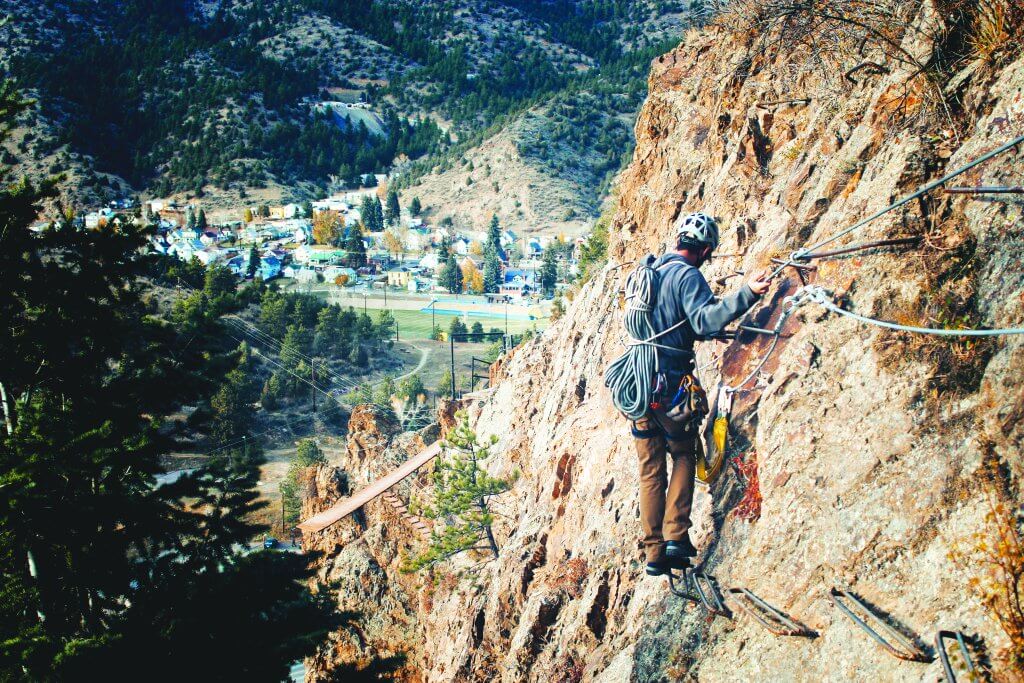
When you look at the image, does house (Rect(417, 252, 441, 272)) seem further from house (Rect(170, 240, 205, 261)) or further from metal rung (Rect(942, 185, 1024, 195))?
metal rung (Rect(942, 185, 1024, 195))

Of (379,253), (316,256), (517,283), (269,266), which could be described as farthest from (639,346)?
(379,253)

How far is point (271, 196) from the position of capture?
147875mm

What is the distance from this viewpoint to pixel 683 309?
656cm

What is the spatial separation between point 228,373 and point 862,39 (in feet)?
35.4

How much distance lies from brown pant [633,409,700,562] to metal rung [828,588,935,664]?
1559mm

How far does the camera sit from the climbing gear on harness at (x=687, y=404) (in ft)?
21.8

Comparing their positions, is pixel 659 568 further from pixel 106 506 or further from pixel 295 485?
pixel 295 485

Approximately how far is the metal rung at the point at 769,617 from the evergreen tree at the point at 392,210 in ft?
442

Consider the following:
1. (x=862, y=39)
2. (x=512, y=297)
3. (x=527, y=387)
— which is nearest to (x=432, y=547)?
(x=527, y=387)

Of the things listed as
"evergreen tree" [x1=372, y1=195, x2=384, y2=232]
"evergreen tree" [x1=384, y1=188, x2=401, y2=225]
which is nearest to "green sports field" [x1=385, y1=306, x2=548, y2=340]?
"evergreen tree" [x1=372, y1=195, x2=384, y2=232]

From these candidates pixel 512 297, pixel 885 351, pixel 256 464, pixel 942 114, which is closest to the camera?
pixel 885 351

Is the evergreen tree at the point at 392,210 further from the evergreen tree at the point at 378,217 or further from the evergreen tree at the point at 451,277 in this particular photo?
the evergreen tree at the point at 451,277

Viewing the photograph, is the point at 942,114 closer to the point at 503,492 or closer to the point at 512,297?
the point at 503,492

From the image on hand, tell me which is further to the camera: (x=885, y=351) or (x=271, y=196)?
(x=271, y=196)
